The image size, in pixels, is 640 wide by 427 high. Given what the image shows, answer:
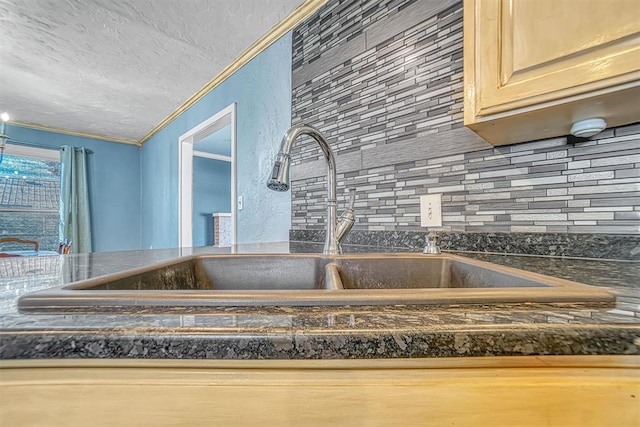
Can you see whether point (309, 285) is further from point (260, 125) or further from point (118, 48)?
point (118, 48)

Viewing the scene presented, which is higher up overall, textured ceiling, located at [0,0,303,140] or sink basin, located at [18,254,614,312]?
textured ceiling, located at [0,0,303,140]

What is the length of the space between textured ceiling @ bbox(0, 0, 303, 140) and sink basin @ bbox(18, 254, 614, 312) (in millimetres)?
1542

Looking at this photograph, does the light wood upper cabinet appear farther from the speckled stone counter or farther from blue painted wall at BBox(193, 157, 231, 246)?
blue painted wall at BBox(193, 157, 231, 246)

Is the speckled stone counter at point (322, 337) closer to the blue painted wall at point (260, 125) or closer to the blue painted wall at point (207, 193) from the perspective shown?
the blue painted wall at point (260, 125)

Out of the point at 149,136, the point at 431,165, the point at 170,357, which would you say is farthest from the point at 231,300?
the point at 149,136

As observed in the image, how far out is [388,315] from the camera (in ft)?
1.07

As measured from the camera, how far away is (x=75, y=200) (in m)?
3.88

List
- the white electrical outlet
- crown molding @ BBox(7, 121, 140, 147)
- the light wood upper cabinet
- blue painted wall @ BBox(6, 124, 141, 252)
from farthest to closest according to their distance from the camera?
1. blue painted wall @ BBox(6, 124, 141, 252)
2. crown molding @ BBox(7, 121, 140, 147)
3. the white electrical outlet
4. the light wood upper cabinet

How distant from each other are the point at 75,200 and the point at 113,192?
464 millimetres

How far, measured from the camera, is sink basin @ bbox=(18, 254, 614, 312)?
1.19ft

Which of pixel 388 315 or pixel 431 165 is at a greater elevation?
pixel 431 165

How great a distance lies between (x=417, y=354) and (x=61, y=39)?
2791 mm

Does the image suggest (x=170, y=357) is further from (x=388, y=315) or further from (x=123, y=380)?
(x=388, y=315)

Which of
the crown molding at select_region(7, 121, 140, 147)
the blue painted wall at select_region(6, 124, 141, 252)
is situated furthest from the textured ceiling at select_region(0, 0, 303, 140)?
the blue painted wall at select_region(6, 124, 141, 252)
